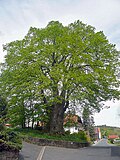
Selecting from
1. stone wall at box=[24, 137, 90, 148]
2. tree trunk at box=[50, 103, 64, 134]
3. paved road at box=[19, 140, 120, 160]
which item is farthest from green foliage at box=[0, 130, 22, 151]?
tree trunk at box=[50, 103, 64, 134]

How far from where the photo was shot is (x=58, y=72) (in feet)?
96.7

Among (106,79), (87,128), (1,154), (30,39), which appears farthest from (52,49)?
(87,128)

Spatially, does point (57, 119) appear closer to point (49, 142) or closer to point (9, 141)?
point (49, 142)

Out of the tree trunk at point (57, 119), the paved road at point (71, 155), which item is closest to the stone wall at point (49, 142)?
the tree trunk at point (57, 119)

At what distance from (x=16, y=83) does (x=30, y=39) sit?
6.12 m

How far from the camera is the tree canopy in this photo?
30.5 meters

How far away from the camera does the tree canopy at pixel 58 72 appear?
30.5 meters

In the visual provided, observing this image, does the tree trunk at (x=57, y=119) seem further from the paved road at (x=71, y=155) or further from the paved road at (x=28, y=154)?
the paved road at (x=28, y=154)

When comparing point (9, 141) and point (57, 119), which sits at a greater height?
point (57, 119)

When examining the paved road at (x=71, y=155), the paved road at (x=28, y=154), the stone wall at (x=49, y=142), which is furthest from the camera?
the stone wall at (x=49, y=142)

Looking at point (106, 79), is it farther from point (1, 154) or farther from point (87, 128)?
point (87, 128)

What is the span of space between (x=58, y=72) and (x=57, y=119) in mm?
5986

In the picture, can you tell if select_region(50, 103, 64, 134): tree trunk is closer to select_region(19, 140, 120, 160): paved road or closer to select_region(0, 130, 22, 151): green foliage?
select_region(19, 140, 120, 160): paved road

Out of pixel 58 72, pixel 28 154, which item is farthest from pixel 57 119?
pixel 28 154
